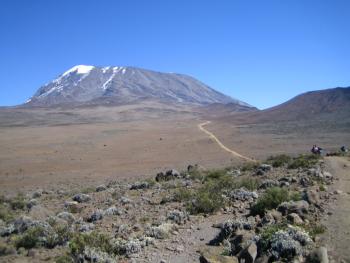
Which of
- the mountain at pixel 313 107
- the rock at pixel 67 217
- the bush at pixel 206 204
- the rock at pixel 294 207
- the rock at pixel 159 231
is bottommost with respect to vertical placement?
the rock at pixel 67 217

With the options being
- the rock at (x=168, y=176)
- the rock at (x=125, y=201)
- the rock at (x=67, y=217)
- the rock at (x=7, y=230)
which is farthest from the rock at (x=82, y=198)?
the rock at (x=168, y=176)

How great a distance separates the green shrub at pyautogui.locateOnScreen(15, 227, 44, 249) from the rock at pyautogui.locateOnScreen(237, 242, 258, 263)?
4.11m

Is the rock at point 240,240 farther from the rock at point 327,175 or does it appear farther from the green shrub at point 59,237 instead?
the rock at point 327,175

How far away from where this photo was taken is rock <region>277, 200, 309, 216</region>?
849 centimetres

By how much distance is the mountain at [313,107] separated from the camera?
239ft

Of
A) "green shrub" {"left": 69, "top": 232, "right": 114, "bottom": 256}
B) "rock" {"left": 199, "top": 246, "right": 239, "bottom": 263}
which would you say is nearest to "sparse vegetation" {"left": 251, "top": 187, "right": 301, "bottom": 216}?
"rock" {"left": 199, "top": 246, "right": 239, "bottom": 263}

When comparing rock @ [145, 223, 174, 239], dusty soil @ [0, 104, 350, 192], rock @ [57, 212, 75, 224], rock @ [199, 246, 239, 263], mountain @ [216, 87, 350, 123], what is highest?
mountain @ [216, 87, 350, 123]

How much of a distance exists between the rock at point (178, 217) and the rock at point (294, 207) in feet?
6.91

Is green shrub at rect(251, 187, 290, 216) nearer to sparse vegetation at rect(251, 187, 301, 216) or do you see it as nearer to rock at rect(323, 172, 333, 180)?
sparse vegetation at rect(251, 187, 301, 216)

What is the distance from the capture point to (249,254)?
6.56 meters

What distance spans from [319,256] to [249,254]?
106 centimetres

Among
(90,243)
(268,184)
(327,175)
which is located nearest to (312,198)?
(268,184)

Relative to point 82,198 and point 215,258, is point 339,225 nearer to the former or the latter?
point 215,258

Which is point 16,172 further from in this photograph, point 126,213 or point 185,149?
point 126,213
